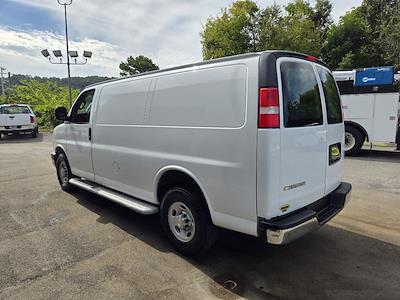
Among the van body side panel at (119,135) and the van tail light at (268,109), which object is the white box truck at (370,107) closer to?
the van body side panel at (119,135)

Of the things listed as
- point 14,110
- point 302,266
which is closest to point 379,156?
point 302,266

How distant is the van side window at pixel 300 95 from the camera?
304cm

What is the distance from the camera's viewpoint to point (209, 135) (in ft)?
10.8

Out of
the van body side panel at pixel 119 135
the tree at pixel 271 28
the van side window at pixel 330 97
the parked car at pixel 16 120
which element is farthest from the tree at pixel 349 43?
the van body side panel at pixel 119 135

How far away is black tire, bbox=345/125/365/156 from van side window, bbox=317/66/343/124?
664 centimetres

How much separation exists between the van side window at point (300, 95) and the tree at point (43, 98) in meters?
23.2

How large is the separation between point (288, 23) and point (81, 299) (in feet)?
89.2

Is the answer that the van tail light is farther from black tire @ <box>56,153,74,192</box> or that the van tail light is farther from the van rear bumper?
black tire @ <box>56,153,74,192</box>

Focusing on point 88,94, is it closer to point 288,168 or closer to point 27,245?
point 27,245

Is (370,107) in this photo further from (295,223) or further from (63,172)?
(63,172)

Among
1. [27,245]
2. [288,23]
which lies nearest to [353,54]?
[288,23]

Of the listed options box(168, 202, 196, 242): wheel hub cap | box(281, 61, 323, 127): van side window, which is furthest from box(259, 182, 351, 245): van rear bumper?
box(168, 202, 196, 242): wheel hub cap

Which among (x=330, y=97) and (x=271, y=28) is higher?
(x=271, y=28)

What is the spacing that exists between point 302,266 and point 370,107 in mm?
7718
